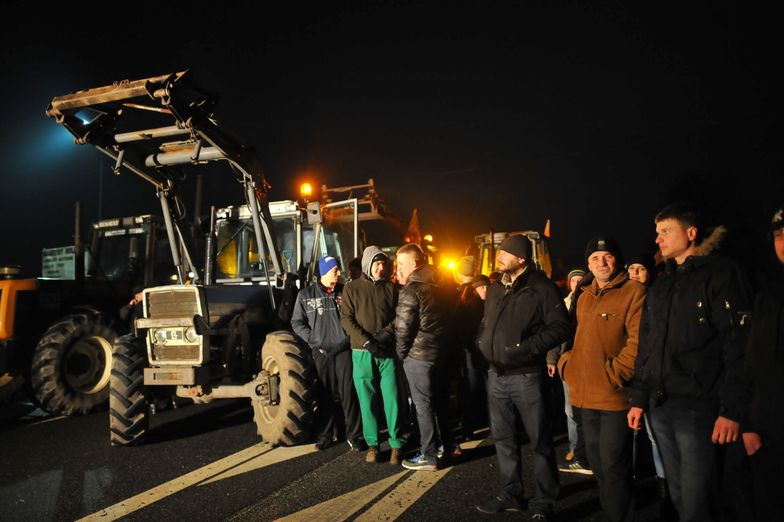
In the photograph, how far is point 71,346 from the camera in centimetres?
734

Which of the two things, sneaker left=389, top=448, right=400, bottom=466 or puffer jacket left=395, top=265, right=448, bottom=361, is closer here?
puffer jacket left=395, top=265, right=448, bottom=361

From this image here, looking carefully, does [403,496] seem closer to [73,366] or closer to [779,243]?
[779,243]

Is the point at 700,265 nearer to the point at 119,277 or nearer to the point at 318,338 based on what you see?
the point at 318,338

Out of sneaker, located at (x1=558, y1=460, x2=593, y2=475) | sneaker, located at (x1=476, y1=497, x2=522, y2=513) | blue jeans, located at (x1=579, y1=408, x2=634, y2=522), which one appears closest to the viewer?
blue jeans, located at (x1=579, y1=408, x2=634, y2=522)

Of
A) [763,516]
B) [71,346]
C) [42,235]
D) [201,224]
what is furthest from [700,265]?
[42,235]

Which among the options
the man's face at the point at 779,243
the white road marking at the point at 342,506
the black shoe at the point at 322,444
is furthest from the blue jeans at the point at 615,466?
the black shoe at the point at 322,444

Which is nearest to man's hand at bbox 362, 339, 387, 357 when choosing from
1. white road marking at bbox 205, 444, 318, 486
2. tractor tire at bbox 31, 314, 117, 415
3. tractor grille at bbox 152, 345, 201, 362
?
white road marking at bbox 205, 444, 318, 486

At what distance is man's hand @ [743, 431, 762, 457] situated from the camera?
207 cm

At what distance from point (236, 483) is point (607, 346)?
10.7ft

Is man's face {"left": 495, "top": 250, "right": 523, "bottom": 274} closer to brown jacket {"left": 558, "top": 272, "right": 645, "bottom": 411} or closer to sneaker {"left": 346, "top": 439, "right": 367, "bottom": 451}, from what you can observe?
brown jacket {"left": 558, "top": 272, "right": 645, "bottom": 411}

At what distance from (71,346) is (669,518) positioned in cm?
769

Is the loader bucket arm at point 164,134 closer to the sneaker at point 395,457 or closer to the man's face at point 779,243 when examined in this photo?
the sneaker at point 395,457

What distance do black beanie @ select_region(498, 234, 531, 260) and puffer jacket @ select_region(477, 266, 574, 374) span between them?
12 centimetres

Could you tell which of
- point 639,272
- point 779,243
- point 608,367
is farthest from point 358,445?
point 779,243
